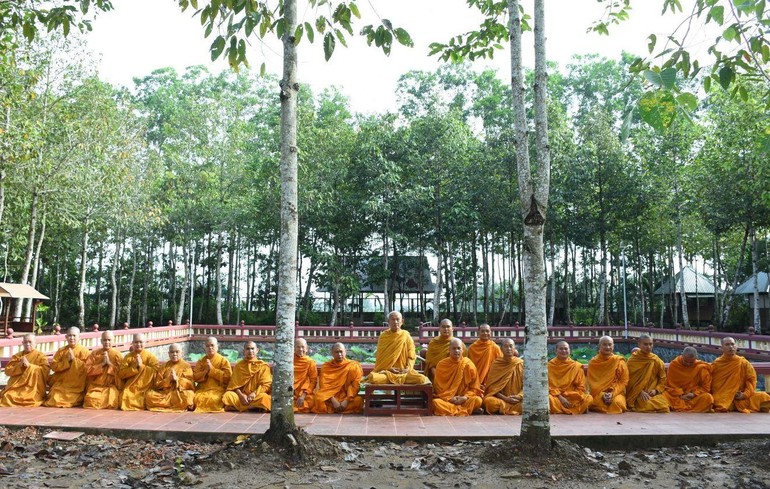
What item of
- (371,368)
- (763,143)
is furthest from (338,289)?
(763,143)

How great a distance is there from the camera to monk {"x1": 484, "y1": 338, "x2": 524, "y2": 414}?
845 centimetres

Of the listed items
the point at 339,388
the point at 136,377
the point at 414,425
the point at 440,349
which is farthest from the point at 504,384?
the point at 136,377

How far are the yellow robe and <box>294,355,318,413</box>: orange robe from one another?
1457mm

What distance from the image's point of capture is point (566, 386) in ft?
28.2

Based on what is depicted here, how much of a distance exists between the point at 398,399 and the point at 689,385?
14.0 feet

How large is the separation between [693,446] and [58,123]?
20784 mm

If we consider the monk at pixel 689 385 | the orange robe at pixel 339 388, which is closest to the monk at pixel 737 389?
the monk at pixel 689 385

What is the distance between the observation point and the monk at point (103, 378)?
873 cm

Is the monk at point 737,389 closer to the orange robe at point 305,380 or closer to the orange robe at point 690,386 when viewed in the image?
the orange robe at point 690,386

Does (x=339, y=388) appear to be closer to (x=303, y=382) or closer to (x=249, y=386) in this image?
(x=303, y=382)

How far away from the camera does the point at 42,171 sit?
19.8 meters

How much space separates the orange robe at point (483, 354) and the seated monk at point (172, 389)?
4147 millimetres

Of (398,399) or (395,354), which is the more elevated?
(395,354)

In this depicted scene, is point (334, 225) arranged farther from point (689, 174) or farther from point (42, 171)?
point (689, 174)
